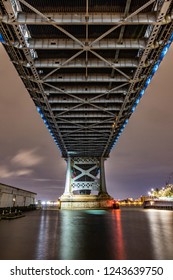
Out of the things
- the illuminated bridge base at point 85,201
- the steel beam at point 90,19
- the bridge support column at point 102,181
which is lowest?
the illuminated bridge base at point 85,201

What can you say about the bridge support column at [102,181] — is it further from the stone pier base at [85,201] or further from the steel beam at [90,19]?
the steel beam at [90,19]

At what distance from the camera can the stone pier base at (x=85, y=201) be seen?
205 ft

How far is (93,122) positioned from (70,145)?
19.9 m

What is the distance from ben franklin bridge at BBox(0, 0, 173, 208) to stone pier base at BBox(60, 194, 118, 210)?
29454 mm

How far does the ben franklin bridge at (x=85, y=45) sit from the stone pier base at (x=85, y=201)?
29.5m

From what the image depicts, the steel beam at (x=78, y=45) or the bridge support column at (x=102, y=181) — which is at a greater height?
the steel beam at (x=78, y=45)

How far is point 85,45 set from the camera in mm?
19203

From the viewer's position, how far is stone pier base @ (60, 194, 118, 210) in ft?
205

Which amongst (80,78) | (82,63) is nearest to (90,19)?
(82,63)

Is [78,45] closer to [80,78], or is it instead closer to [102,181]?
[80,78]

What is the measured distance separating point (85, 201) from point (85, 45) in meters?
50.3

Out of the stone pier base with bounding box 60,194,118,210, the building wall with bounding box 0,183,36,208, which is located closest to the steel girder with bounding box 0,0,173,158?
the building wall with bounding box 0,183,36,208

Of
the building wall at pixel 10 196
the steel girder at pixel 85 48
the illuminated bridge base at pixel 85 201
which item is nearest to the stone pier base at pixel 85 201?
the illuminated bridge base at pixel 85 201

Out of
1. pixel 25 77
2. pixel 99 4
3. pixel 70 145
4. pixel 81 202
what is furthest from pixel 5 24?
pixel 81 202
